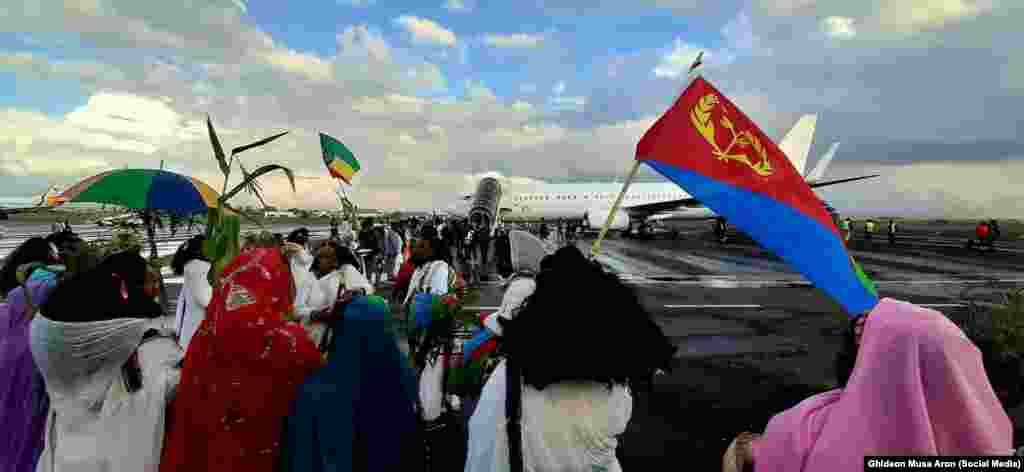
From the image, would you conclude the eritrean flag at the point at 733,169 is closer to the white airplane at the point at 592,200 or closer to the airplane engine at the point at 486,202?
the airplane engine at the point at 486,202

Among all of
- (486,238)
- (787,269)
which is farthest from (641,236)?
(486,238)

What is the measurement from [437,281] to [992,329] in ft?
9.98

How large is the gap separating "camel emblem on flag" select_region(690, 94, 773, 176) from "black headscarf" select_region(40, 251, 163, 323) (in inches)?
110

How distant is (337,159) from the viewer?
5.77m

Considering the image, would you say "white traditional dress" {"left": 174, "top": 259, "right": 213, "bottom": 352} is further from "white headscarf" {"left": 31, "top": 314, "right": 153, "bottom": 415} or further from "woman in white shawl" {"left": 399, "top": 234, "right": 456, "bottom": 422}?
"white headscarf" {"left": 31, "top": 314, "right": 153, "bottom": 415}

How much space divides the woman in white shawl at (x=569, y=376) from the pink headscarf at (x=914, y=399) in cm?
63

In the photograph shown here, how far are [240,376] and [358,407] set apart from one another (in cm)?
48

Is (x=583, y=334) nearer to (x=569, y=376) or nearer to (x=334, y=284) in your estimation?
(x=569, y=376)

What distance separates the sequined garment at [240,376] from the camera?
1.69 m

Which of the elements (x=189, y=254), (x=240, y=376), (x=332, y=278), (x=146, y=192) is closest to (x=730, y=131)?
(x=240, y=376)

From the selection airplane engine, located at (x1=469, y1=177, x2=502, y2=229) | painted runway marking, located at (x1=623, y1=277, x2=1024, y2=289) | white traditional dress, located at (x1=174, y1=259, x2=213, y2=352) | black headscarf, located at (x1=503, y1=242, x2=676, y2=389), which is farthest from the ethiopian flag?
airplane engine, located at (x1=469, y1=177, x2=502, y2=229)

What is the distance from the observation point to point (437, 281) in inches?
145

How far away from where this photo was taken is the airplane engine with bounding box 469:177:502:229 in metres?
24.4

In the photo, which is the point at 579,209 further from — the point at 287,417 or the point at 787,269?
the point at 287,417
